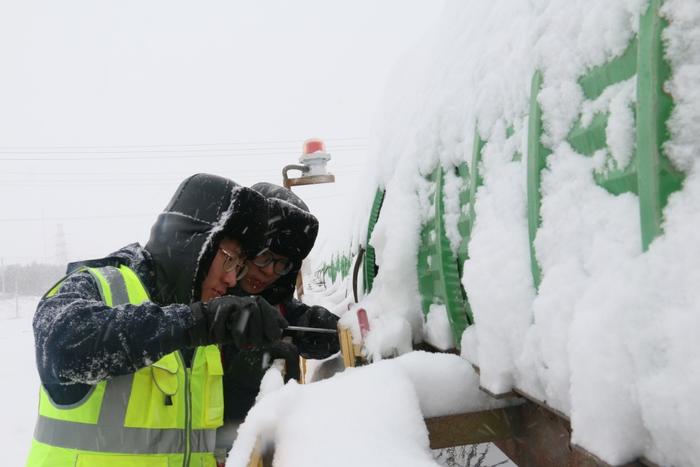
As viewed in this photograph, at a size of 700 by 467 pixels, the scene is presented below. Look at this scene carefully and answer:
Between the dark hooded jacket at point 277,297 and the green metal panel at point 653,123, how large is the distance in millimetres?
2186

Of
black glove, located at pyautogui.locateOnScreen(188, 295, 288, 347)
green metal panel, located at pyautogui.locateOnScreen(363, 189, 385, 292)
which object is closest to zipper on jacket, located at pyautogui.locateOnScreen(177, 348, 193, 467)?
black glove, located at pyautogui.locateOnScreen(188, 295, 288, 347)

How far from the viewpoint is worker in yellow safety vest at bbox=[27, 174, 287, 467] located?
1.62 metres

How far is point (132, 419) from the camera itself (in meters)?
1.86

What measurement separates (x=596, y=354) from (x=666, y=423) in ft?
0.43

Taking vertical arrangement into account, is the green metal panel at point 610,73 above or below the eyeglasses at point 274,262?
above

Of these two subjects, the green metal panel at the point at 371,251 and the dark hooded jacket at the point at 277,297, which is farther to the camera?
the dark hooded jacket at the point at 277,297

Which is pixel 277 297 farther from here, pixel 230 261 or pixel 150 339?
pixel 150 339

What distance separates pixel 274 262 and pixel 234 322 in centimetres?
160

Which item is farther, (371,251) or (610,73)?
(371,251)

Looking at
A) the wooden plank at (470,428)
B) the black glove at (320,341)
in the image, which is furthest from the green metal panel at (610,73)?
the black glove at (320,341)

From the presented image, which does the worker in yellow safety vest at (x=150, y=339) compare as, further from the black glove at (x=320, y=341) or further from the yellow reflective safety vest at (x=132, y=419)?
the black glove at (x=320, y=341)

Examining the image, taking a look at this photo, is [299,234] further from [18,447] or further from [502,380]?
[18,447]

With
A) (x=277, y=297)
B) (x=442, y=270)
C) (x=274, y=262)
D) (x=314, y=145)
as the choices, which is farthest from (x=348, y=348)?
(x=314, y=145)

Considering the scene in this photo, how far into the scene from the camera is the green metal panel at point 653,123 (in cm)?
66
